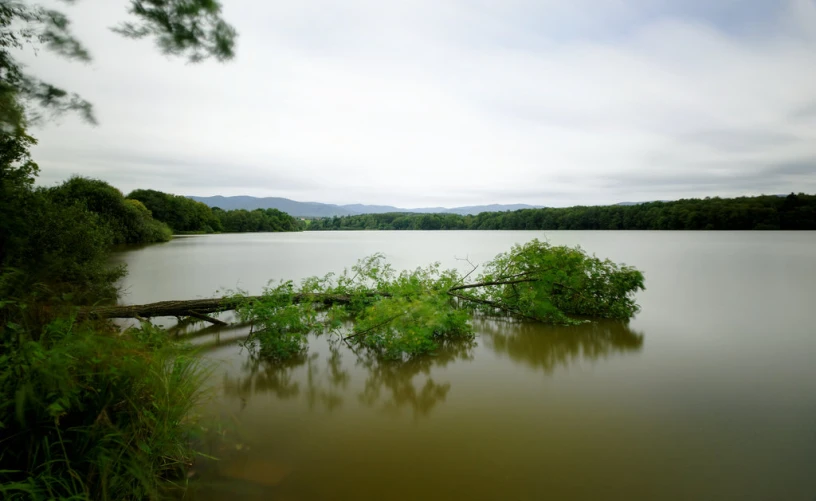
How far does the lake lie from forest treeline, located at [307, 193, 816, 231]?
6410 centimetres

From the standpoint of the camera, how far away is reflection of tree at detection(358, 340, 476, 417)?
4.28m

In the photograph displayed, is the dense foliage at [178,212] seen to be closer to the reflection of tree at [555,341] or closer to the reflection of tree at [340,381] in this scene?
the reflection of tree at [340,381]

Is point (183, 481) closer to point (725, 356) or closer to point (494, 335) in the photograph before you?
point (494, 335)

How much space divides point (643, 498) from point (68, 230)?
1274cm

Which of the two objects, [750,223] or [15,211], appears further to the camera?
[750,223]

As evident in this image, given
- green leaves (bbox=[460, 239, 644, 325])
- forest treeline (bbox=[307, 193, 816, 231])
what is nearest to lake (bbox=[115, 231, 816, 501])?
green leaves (bbox=[460, 239, 644, 325])

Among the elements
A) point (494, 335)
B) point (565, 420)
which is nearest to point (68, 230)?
point (494, 335)

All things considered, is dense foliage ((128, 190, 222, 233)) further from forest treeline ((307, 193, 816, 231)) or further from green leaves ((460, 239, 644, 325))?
green leaves ((460, 239, 644, 325))

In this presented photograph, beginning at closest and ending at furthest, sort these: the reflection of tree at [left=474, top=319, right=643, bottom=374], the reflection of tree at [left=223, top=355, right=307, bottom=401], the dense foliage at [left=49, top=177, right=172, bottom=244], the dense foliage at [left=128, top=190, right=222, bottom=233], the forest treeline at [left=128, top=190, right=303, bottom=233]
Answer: the reflection of tree at [left=223, top=355, right=307, bottom=401] → the reflection of tree at [left=474, top=319, right=643, bottom=374] → the dense foliage at [left=49, top=177, right=172, bottom=244] → the dense foliage at [left=128, top=190, right=222, bottom=233] → the forest treeline at [left=128, top=190, right=303, bottom=233]

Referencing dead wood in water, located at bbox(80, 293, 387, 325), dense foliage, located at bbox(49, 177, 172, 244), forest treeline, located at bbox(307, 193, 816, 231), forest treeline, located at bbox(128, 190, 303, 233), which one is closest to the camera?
dead wood in water, located at bbox(80, 293, 387, 325)

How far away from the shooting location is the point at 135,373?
2674 millimetres

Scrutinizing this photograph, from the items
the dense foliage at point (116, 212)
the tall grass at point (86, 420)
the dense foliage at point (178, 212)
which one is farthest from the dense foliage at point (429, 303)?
the dense foliage at point (178, 212)

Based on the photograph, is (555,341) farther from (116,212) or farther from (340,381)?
(116,212)

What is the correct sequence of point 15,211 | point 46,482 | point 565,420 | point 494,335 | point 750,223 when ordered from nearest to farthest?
1. point 46,482
2. point 15,211
3. point 565,420
4. point 494,335
5. point 750,223
